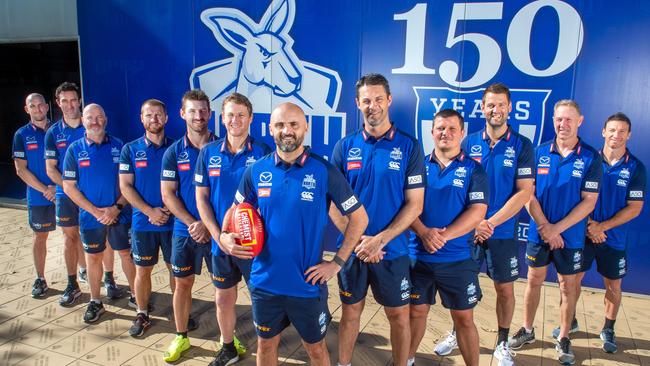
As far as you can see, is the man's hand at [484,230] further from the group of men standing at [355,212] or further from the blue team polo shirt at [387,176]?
the blue team polo shirt at [387,176]

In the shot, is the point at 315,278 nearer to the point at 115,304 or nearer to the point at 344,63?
the point at 115,304

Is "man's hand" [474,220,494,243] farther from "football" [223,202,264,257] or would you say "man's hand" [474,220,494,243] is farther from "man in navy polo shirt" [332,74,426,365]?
"football" [223,202,264,257]

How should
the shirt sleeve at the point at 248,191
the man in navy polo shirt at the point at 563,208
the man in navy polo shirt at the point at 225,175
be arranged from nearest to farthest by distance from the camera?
the shirt sleeve at the point at 248,191 → the man in navy polo shirt at the point at 225,175 → the man in navy polo shirt at the point at 563,208

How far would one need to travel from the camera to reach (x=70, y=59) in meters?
12.9

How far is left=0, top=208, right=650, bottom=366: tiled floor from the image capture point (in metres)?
3.70

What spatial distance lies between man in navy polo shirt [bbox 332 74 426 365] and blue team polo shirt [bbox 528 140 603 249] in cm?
145

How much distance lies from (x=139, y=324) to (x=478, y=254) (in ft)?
9.82

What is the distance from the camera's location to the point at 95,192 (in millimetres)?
4293

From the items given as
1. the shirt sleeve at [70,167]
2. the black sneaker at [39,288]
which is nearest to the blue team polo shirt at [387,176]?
the shirt sleeve at [70,167]

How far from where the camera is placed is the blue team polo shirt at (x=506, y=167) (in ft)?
11.7

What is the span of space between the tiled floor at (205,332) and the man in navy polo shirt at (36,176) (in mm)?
468

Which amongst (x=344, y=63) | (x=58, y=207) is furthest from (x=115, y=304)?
(x=344, y=63)

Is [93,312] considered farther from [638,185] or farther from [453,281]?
[638,185]

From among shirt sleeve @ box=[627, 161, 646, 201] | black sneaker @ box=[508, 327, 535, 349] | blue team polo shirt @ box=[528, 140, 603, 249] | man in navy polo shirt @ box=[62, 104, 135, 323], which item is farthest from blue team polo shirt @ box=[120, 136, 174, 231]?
shirt sleeve @ box=[627, 161, 646, 201]
